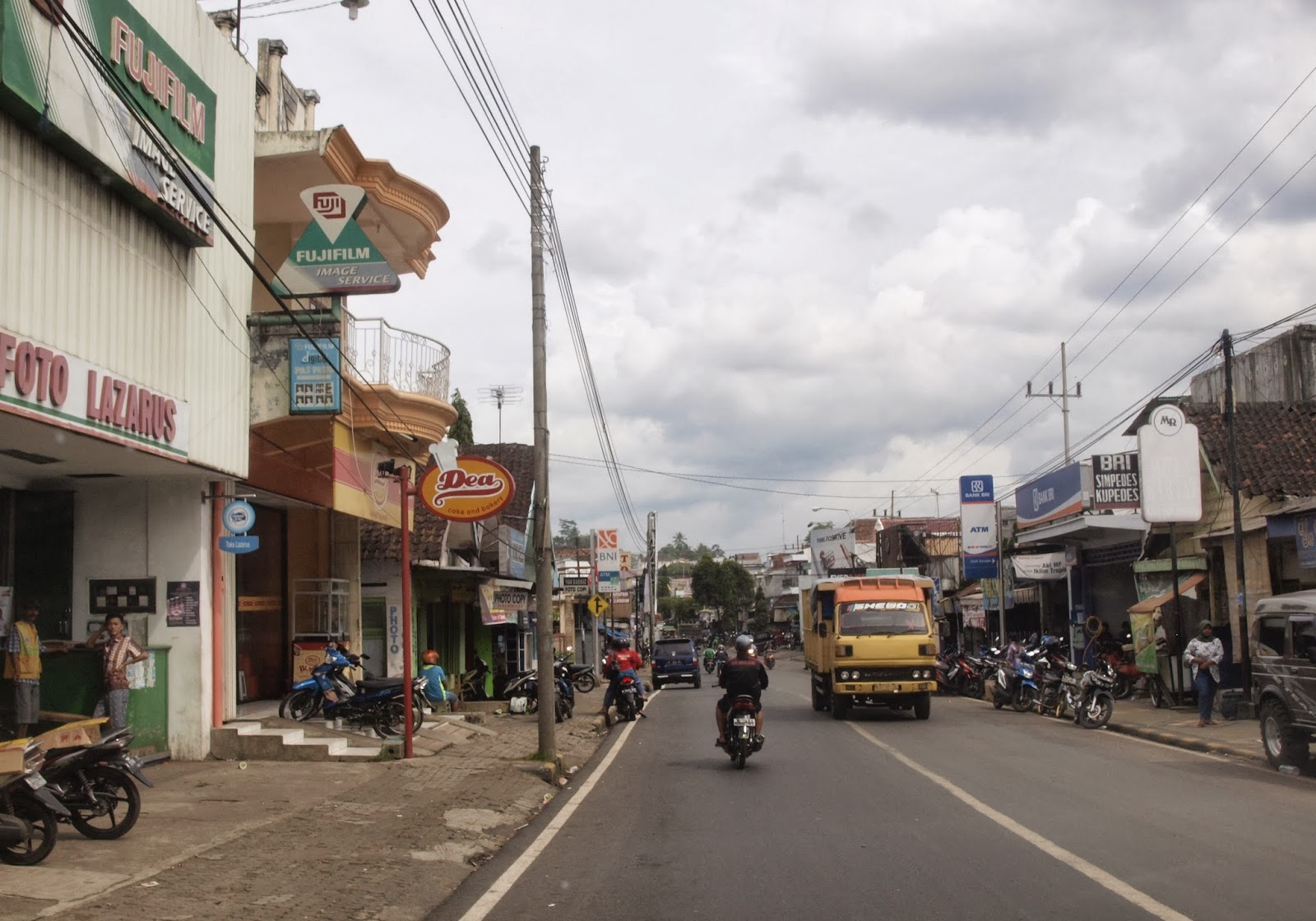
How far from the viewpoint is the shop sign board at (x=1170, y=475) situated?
2347 cm

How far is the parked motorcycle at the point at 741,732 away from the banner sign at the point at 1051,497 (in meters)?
17.8

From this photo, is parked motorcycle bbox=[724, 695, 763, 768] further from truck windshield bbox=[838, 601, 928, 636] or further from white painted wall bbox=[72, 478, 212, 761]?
truck windshield bbox=[838, 601, 928, 636]

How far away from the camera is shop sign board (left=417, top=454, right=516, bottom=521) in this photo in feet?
59.7

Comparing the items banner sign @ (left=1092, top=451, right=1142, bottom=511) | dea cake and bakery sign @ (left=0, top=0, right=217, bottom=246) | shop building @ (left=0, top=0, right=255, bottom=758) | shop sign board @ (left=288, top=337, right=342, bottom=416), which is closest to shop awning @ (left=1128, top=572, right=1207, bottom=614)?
banner sign @ (left=1092, top=451, right=1142, bottom=511)

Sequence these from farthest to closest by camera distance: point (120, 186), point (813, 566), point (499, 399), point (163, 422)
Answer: point (813, 566), point (499, 399), point (163, 422), point (120, 186)

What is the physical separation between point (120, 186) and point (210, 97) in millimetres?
2743

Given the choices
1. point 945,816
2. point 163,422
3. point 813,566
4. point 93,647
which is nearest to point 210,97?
point 163,422

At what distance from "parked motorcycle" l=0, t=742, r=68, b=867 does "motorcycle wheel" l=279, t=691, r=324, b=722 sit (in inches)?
357

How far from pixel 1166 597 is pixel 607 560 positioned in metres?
27.0

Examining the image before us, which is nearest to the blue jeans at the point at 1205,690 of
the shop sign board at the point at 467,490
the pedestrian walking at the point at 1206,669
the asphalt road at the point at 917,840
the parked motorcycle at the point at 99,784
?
the pedestrian walking at the point at 1206,669

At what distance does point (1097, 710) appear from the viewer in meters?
21.1

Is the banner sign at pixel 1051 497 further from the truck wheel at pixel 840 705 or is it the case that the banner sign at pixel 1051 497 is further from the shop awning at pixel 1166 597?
the truck wheel at pixel 840 705

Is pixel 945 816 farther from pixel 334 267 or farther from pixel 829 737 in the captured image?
pixel 334 267

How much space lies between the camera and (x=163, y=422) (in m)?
13.5
